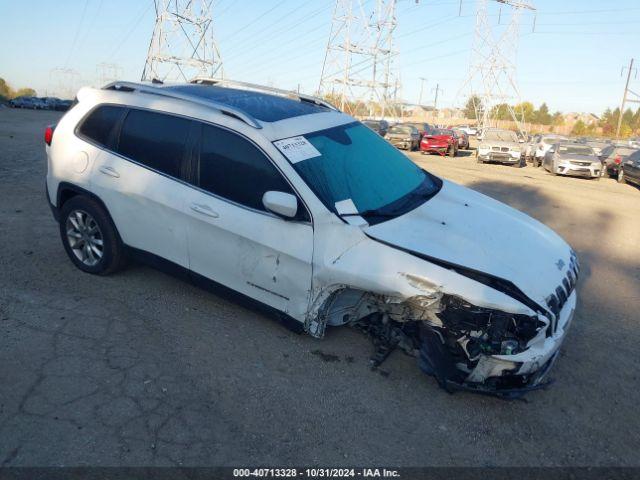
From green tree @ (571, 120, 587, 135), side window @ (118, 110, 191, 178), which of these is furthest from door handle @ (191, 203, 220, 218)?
green tree @ (571, 120, 587, 135)

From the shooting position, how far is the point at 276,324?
412 centimetres

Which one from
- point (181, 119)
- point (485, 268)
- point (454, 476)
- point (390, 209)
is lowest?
point (454, 476)

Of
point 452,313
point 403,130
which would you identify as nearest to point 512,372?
point 452,313

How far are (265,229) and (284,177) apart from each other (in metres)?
0.40

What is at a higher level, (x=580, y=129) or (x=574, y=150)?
(x=580, y=129)

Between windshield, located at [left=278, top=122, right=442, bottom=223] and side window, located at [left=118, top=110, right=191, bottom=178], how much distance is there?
106 cm

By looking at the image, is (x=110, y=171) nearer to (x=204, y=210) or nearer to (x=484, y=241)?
(x=204, y=210)

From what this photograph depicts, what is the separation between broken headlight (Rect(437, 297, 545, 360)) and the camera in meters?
3.08

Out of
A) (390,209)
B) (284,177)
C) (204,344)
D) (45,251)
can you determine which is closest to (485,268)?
(390,209)

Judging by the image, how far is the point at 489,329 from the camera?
3.11 metres

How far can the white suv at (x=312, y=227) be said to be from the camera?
3.16 metres

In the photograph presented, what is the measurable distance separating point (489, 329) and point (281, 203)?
156cm

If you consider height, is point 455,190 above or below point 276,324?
above

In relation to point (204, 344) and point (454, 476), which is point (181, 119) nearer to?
→ point (204, 344)
